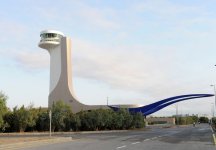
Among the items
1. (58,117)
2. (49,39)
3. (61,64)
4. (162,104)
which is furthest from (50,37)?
(58,117)

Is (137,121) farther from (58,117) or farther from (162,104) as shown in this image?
(162,104)

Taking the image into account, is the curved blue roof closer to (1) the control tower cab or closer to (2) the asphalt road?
(1) the control tower cab

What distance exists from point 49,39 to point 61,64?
24.4ft

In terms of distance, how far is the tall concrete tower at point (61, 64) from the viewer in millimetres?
114875

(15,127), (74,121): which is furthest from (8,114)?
(74,121)

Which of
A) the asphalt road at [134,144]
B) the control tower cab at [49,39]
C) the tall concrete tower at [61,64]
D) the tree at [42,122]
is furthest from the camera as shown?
the tall concrete tower at [61,64]

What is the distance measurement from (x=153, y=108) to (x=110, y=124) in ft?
173

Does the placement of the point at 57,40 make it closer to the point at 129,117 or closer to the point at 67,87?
the point at 67,87

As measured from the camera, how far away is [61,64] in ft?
382

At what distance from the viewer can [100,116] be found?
64750mm

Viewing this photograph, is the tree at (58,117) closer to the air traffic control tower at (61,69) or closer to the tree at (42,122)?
the tree at (42,122)

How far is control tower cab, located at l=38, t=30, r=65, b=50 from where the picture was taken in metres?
115

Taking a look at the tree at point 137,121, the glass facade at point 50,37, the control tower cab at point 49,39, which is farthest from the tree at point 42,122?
the glass facade at point 50,37

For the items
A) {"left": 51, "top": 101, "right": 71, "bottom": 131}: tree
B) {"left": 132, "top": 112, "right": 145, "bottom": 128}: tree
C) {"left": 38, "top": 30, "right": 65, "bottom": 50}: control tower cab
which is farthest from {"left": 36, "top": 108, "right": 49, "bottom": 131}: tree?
{"left": 38, "top": 30, "right": 65, "bottom": 50}: control tower cab
